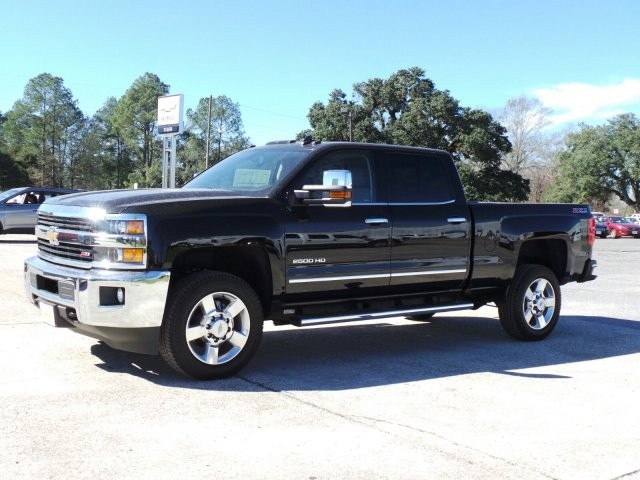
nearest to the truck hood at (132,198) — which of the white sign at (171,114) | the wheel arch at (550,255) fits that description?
the wheel arch at (550,255)

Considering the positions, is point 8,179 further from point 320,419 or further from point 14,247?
point 320,419

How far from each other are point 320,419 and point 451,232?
2.78 meters

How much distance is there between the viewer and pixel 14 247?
60.4 feet

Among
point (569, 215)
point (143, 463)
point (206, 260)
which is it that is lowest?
point (143, 463)

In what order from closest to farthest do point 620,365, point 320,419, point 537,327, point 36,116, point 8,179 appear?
point 320,419 < point 620,365 < point 537,327 < point 8,179 < point 36,116

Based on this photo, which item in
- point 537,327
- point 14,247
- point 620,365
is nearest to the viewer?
point 620,365

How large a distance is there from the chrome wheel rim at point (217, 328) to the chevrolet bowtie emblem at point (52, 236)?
4.34ft

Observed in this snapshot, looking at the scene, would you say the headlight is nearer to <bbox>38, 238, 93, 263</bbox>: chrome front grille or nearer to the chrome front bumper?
the chrome front bumper

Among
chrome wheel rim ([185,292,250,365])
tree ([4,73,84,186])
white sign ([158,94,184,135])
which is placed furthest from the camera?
tree ([4,73,84,186])

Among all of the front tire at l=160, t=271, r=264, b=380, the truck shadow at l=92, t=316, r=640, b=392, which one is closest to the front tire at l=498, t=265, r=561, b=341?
the truck shadow at l=92, t=316, r=640, b=392

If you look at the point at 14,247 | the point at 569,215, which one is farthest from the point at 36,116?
the point at 569,215

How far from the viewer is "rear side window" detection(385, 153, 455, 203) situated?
650cm

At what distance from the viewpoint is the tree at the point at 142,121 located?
85.1 m

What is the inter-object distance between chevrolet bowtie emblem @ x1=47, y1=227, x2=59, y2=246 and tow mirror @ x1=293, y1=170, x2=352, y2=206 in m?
1.97
